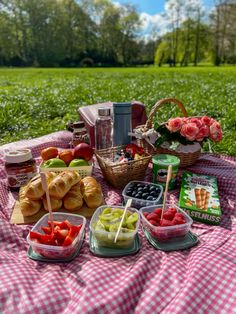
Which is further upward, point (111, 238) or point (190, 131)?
point (190, 131)

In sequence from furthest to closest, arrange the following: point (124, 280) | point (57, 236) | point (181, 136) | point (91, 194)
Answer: point (181, 136) → point (91, 194) → point (57, 236) → point (124, 280)

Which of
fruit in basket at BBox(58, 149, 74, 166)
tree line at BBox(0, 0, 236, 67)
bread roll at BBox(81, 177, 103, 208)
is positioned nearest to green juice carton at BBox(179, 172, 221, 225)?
bread roll at BBox(81, 177, 103, 208)

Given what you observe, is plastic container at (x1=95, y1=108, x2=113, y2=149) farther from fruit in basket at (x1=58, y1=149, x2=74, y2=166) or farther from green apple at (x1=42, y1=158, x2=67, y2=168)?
green apple at (x1=42, y1=158, x2=67, y2=168)

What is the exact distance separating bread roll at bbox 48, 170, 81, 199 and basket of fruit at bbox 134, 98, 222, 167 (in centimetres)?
106

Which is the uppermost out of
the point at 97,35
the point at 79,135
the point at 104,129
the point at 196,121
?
the point at 97,35

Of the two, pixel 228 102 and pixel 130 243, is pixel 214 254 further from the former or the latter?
pixel 228 102

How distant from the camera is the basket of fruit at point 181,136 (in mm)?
2988

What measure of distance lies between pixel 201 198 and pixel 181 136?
88 centimetres

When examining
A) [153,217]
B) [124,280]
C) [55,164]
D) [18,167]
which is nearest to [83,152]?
[55,164]

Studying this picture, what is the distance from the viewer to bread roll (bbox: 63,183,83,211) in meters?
2.22

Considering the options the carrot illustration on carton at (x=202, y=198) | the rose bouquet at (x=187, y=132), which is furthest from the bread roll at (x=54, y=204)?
the rose bouquet at (x=187, y=132)

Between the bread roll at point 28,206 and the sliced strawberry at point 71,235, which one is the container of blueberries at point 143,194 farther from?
the bread roll at point 28,206

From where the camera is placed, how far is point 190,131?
2943 millimetres

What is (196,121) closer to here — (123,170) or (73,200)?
(123,170)
